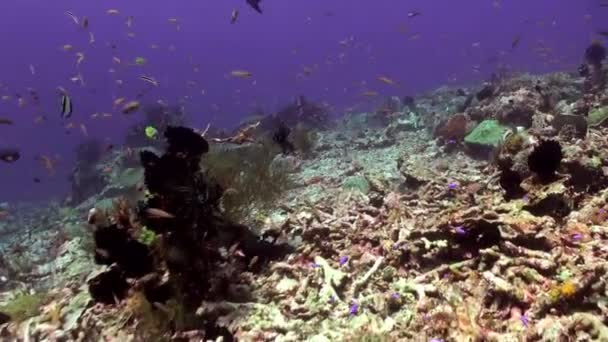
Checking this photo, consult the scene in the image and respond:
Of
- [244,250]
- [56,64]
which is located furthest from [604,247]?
[56,64]

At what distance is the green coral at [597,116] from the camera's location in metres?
9.46

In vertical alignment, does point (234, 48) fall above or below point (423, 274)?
below

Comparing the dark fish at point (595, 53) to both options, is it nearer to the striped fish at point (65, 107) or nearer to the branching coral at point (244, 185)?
the branching coral at point (244, 185)

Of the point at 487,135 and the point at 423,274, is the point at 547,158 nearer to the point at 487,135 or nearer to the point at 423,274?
the point at 423,274

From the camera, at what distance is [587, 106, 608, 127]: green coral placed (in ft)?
31.0

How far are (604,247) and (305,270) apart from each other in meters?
3.32

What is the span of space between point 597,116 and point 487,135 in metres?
2.44

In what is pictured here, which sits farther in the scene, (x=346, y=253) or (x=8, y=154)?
(x=8, y=154)

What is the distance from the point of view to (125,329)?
4.66 metres

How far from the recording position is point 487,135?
1127 cm

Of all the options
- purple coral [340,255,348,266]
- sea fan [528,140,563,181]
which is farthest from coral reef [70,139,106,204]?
sea fan [528,140,563,181]

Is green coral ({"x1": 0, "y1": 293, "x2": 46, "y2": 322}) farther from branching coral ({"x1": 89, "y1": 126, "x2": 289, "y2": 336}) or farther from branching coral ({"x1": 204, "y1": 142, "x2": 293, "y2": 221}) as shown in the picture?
branching coral ({"x1": 204, "y1": 142, "x2": 293, "y2": 221})

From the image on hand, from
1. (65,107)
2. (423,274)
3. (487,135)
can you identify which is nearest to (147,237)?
(423,274)

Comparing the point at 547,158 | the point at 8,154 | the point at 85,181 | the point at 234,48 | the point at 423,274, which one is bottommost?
the point at 234,48
